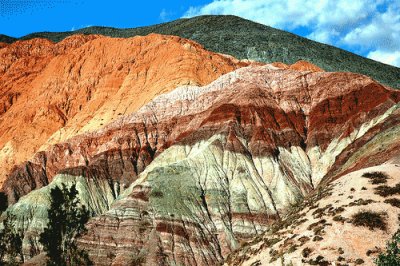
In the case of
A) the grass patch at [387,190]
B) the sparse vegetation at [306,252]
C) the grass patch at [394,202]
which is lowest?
the sparse vegetation at [306,252]

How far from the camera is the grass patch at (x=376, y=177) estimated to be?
4163cm

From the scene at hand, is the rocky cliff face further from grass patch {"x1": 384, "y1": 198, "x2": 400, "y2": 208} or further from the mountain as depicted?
the mountain

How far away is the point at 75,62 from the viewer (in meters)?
153

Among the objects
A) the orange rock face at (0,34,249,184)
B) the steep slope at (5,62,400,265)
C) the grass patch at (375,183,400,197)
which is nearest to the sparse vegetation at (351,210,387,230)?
the grass patch at (375,183,400,197)

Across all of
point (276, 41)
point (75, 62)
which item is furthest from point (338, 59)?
point (75, 62)

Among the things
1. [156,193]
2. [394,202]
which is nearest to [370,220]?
[394,202]

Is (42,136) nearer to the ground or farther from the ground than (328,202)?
farther from the ground

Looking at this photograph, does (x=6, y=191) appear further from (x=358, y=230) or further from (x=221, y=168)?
(x=358, y=230)

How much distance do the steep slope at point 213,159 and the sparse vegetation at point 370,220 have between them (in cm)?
1855

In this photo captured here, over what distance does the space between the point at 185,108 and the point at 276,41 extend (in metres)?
91.7

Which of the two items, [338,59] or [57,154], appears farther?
[338,59]

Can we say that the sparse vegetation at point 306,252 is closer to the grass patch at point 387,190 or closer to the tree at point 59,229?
the grass patch at point 387,190

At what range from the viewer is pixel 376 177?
42.5 m

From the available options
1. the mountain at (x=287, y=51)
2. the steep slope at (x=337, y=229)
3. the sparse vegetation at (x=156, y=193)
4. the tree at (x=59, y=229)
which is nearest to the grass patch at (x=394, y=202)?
the steep slope at (x=337, y=229)
